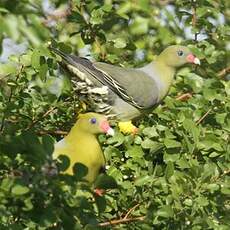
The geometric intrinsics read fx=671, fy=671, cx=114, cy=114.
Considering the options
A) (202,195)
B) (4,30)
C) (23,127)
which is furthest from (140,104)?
(4,30)

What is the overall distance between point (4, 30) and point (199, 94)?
2.35 m

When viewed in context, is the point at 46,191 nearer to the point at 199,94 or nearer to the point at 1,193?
the point at 1,193

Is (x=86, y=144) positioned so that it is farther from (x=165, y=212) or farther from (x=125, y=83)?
(x=125, y=83)

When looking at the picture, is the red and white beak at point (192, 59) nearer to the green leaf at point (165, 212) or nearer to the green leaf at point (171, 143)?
the green leaf at point (171, 143)

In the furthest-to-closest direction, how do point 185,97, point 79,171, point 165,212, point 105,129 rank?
point 185,97 < point 105,129 < point 165,212 < point 79,171

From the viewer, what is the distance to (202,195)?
2.68m

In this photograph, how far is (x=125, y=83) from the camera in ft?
14.3

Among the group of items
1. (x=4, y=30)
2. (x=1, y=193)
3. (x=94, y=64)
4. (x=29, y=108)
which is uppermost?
(x=4, y=30)

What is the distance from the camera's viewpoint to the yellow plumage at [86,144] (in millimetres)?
3166

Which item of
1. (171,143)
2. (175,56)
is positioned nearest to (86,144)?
(171,143)

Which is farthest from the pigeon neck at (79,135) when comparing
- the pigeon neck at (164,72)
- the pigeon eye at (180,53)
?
the pigeon eye at (180,53)

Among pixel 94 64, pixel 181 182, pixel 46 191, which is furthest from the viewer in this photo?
pixel 94 64

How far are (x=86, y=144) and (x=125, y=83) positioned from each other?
3.70 feet

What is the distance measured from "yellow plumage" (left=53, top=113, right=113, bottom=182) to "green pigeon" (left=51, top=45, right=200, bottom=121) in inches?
23.0
